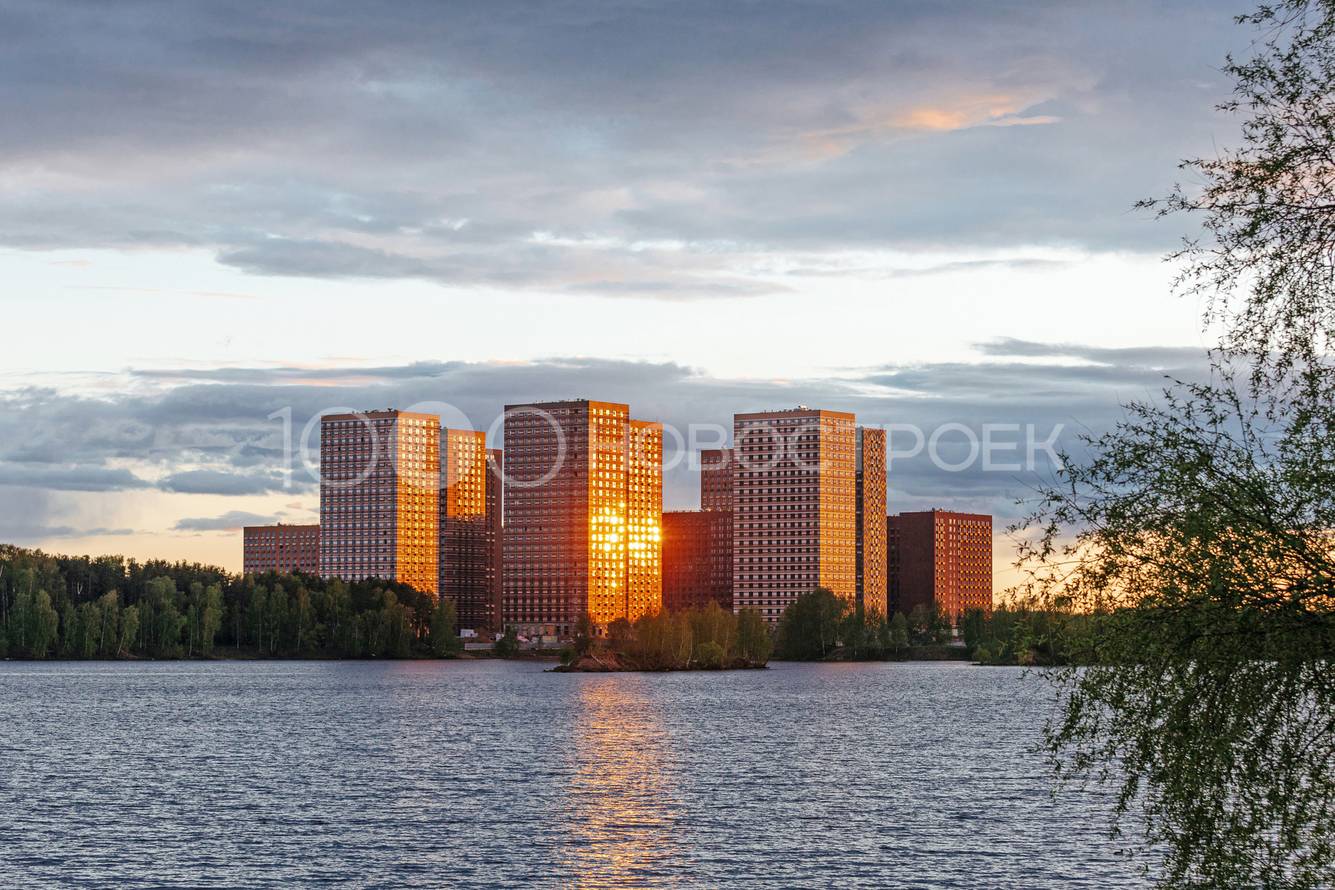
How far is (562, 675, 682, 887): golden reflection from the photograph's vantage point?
67.7 meters

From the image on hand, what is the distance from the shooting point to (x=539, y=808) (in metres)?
87.6

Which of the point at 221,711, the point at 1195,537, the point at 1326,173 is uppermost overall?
the point at 1326,173

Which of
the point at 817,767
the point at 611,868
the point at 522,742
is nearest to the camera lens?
the point at 611,868

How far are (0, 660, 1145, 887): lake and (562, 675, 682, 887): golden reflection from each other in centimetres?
24

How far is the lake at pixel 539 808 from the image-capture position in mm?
65688

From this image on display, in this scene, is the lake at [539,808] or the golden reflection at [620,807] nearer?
the lake at [539,808]

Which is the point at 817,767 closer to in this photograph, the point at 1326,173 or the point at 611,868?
the point at 611,868

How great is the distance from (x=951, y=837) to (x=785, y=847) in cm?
877

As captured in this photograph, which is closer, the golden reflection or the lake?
the lake

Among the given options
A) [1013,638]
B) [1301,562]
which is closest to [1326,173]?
[1301,562]

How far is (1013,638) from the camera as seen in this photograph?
36000 millimetres

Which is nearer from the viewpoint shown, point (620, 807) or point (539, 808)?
point (539, 808)

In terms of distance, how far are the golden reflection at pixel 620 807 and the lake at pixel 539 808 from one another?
244 mm

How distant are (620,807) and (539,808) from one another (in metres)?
4.77
